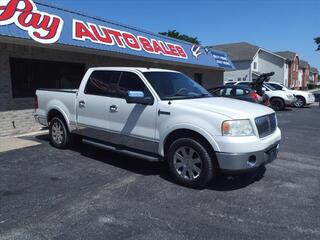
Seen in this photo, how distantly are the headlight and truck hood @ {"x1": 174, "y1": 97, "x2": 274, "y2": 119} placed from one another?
0.30ft

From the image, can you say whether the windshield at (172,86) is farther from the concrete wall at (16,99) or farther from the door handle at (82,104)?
the concrete wall at (16,99)

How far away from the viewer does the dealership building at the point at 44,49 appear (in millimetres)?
8930

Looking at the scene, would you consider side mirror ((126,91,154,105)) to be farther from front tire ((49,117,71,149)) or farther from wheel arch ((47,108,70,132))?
front tire ((49,117,71,149))

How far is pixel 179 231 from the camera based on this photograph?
12.7 feet

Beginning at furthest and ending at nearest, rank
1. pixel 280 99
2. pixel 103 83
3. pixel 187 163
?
pixel 280 99, pixel 103 83, pixel 187 163

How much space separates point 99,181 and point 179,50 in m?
12.6

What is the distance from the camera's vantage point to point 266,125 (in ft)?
17.8

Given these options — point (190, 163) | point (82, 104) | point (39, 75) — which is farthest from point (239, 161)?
point (39, 75)

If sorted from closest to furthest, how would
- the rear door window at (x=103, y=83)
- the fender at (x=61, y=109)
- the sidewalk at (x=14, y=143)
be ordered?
the rear door window at (x=103, y=83)
the fender at (x=61, y=109)
the sidewalk at (x=14, y=143)

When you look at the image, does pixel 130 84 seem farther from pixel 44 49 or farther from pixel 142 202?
pixel 44 49

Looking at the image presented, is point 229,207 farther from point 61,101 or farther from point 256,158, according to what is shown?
point 61,101

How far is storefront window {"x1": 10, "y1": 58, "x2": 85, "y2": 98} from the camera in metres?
10.2

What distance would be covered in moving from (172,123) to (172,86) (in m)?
1.08

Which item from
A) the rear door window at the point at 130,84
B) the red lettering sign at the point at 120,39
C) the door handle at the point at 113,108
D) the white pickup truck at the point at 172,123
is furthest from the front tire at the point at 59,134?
the red lettering sign at the point at 120,39
